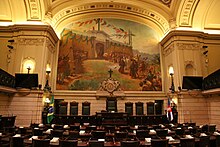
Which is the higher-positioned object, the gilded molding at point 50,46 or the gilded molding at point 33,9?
the gilded molding at point 33,9

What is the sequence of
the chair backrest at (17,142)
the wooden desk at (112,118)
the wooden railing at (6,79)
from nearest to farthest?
1. the chair backrest at (17,142)
2. the wooden railing at (6,79)
3. the wooden desk at (112,118)

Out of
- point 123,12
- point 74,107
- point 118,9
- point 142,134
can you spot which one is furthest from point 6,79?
point 123,12

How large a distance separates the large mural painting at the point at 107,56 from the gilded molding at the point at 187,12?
323 cm

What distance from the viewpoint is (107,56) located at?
16938mm

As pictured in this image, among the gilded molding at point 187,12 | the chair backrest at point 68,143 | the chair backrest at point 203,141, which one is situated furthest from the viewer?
the gilded molding at point 187,12

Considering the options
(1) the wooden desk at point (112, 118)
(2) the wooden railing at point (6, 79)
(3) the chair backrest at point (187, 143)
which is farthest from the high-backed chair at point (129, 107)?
(3) the chair backrest at point (187, 143)

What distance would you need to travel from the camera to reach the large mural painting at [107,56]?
16312 millimetres

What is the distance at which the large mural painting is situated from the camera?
1631cm

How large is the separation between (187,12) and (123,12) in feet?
19.8

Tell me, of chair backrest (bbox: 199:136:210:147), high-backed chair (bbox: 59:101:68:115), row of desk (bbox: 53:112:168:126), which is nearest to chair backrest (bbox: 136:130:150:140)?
chair backrest (bbox: 199:136:210:147)

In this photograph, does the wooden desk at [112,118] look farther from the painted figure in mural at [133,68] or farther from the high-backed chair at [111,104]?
the painted figure in mural at [133,68]

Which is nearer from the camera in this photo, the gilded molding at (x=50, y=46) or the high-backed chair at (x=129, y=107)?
the gilded molding at (x=50, y=46)

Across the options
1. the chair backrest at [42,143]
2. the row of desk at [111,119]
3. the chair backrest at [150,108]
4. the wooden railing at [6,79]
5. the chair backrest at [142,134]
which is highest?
the wooden railing at [6,79]

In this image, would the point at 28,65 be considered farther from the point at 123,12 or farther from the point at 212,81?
the point at 212,81
